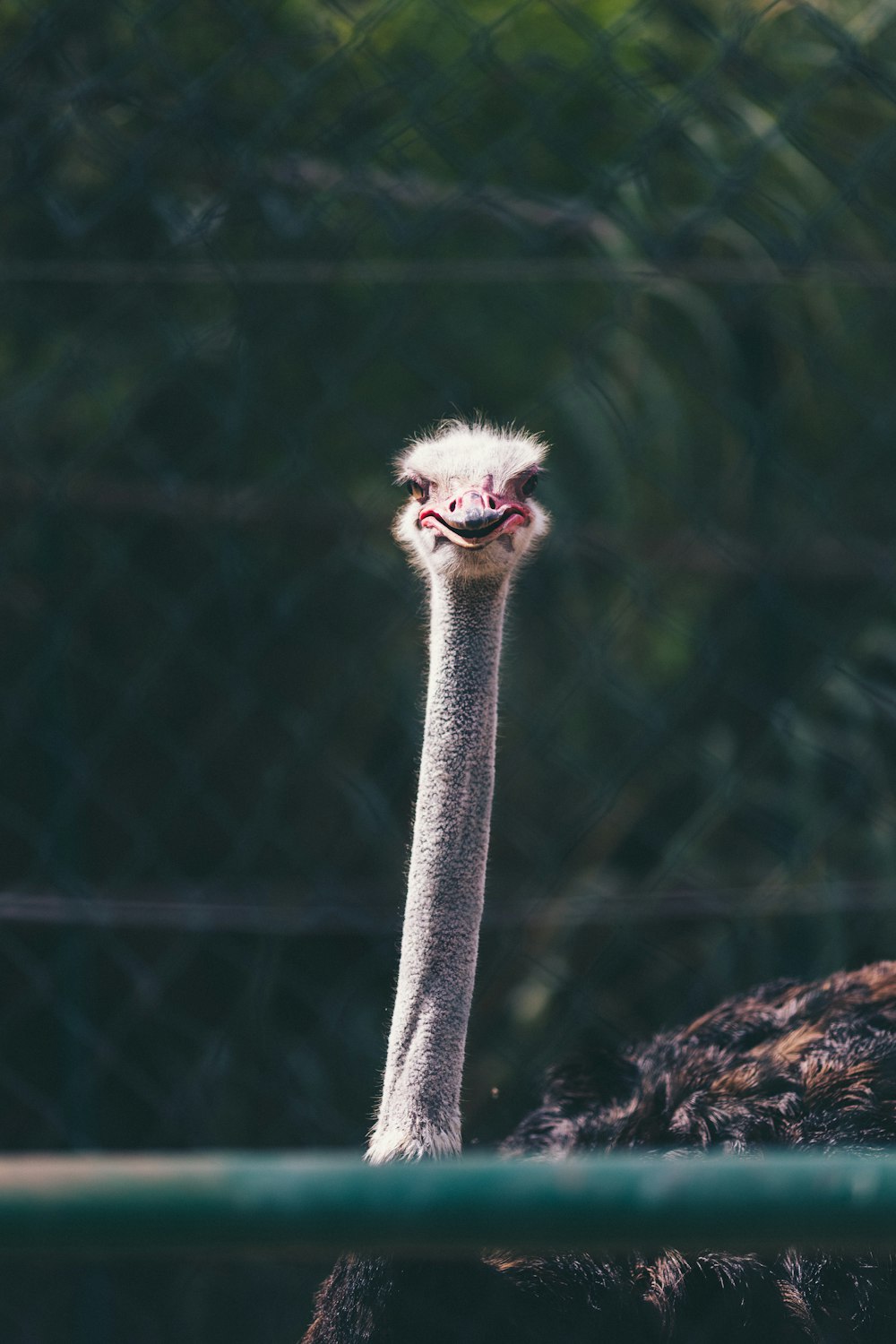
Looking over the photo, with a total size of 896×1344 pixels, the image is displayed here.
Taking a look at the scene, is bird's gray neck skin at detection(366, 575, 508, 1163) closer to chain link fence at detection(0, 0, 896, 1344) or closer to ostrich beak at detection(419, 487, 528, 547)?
ostrich beak at detection(419, 487, 528, 547)

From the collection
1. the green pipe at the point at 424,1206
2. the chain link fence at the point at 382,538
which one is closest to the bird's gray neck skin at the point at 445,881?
the chain link fence at the point at 382,538

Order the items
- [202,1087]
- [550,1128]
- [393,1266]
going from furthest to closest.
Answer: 1. [202,1087]
2. [550,1128]
3. [393,1266]

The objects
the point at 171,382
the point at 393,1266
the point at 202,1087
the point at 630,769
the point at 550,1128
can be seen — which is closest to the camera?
the point at 393,1266

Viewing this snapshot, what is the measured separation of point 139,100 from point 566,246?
52 centimetres

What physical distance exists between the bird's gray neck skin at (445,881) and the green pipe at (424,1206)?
595 mm

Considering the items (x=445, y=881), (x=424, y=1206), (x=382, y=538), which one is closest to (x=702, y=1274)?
(x=445, y=881)

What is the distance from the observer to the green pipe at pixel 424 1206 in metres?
0.33

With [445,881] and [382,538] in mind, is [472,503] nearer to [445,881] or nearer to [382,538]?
[445,881]

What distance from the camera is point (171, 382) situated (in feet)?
A: 5.38

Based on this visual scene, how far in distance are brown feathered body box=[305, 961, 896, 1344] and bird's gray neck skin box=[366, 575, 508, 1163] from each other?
0.27ft

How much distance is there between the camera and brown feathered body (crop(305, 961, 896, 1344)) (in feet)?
2.89

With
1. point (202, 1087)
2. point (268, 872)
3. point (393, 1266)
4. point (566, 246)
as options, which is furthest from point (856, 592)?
point (393, 1266)

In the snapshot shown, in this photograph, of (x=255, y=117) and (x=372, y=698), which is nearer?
(x=255, y=117)

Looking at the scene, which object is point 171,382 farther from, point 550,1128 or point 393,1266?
point 393,1266
